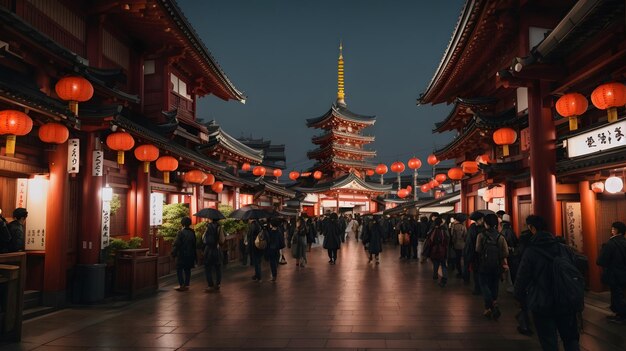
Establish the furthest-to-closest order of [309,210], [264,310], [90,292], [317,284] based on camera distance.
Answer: [309,210] → [317,284] → [90,292] → [264,310]

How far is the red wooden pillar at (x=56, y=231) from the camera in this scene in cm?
949

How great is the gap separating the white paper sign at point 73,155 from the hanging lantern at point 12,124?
2.00 meters

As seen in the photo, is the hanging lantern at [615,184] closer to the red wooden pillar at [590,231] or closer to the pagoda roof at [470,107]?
the red wooden pillar at [590,231]

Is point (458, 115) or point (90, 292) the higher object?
point (458, 115)

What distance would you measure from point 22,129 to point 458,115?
47.9 feet

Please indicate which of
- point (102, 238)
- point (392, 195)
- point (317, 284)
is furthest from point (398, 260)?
point (392, 195)

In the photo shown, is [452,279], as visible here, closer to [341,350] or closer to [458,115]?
[458,115]

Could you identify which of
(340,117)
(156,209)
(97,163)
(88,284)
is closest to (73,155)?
(97,163)

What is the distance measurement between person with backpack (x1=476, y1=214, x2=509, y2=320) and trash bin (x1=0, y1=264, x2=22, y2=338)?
309 inches

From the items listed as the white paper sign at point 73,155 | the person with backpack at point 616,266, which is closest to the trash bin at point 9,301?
the white paper sign at point 73,155

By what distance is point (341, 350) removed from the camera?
648 cm

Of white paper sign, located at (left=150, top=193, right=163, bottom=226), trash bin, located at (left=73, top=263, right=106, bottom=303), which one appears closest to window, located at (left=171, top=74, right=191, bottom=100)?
white paper sign, located at (left=150, top=193, right=163, bottom=226)

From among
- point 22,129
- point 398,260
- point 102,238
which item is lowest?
point 398,260

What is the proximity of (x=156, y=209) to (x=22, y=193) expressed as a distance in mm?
4735
